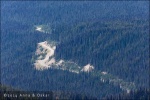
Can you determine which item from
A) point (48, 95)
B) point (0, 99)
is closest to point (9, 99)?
point (0, 99)

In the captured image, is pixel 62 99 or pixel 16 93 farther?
pixel 62 99

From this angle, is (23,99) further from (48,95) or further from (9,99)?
(48,95)

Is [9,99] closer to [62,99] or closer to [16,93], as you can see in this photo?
[16,93]

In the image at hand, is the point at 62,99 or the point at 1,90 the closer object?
the point at 1,90

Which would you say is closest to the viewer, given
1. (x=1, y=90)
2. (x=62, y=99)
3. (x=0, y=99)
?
(x=0, y=99)

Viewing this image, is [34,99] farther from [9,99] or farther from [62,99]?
[62,99]

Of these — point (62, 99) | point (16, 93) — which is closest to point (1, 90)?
point (16, 93)

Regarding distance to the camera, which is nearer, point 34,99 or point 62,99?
point 34,99

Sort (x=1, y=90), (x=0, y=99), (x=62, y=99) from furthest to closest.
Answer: (x=62, y=99) → (x=1, y=90) → (x=0, y=99)
